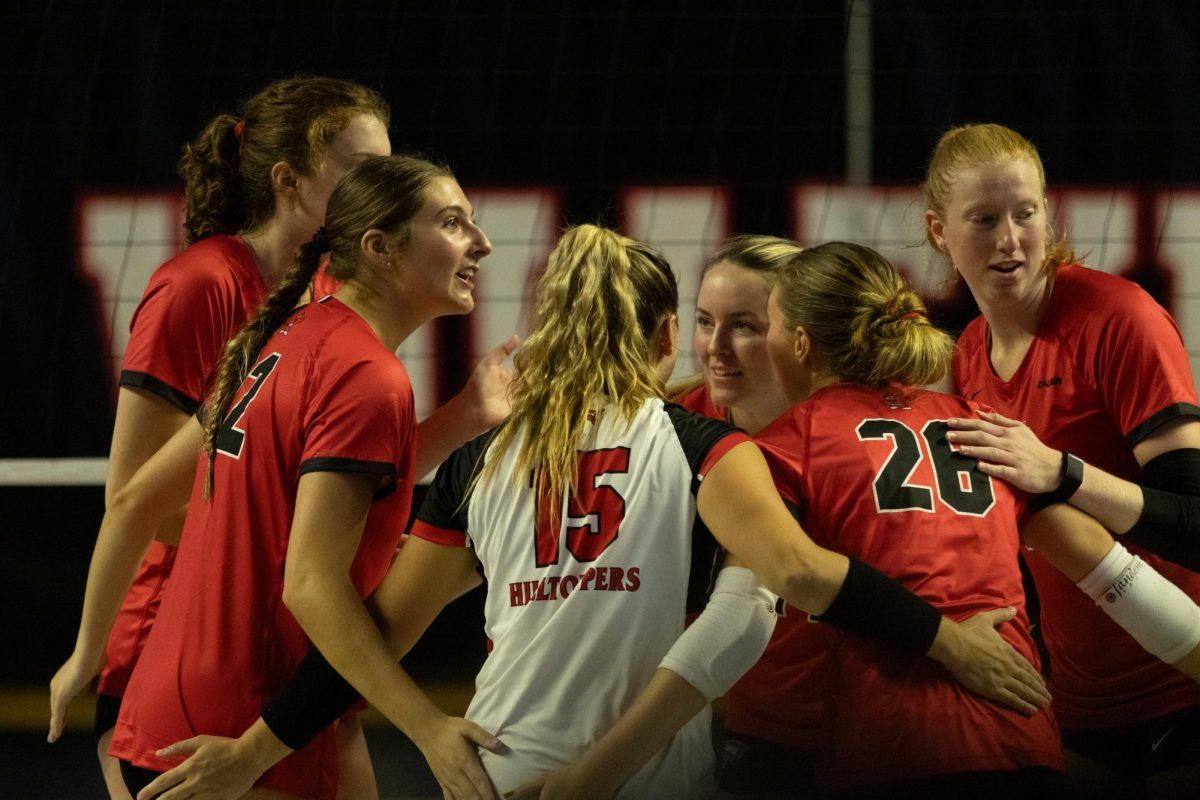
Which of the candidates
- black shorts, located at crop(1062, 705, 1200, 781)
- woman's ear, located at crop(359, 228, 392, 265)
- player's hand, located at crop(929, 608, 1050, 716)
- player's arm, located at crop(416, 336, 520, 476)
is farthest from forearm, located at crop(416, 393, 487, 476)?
black shorts, located at crop(1062, 705, 1200, 781)

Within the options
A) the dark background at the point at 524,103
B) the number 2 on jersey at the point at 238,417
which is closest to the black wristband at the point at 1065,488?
the number 2 on jersey at the point at 238,417

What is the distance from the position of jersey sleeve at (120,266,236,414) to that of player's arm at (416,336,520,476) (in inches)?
15.6

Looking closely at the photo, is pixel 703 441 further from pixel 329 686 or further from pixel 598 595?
pixel 329 686

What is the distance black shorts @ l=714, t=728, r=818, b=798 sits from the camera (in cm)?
231

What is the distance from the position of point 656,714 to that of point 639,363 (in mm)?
496

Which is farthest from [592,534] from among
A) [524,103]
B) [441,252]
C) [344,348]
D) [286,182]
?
[524,103]

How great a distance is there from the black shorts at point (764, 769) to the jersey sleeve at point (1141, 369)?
785 mm

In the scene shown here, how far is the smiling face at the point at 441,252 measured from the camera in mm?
2053

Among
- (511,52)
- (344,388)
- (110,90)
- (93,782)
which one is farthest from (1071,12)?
(93,782)

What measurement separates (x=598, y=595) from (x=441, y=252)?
24.8 inches

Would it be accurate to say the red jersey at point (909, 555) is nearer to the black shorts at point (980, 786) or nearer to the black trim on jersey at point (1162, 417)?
the black shorts at point (980, 786)

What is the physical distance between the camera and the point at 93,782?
160 inches

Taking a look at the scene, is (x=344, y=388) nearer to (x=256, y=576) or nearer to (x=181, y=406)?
(x=256, y=576)

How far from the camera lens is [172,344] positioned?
2.27m
